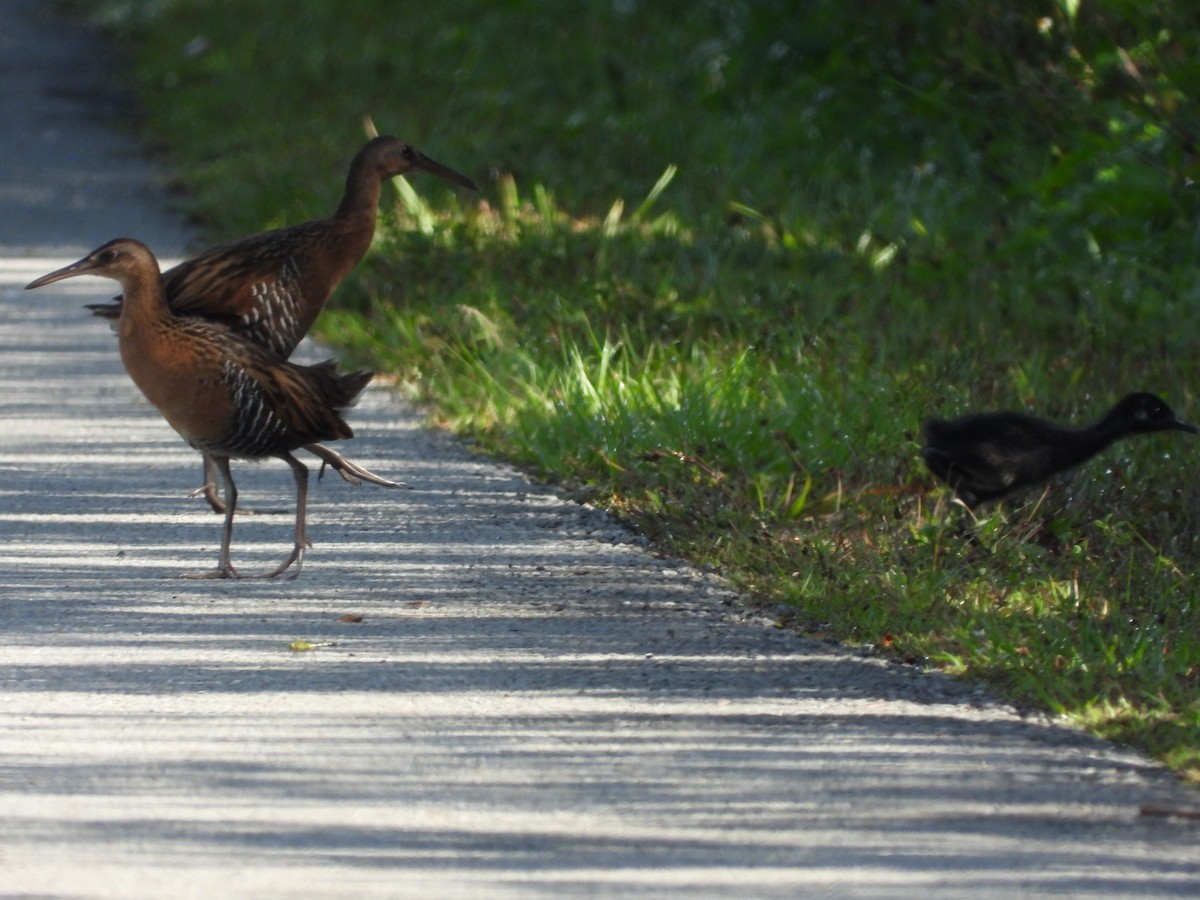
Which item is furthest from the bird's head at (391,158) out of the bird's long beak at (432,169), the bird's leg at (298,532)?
the bird's leg at (298,532)

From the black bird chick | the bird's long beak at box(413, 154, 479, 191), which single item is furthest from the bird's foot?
the bird's long beak at box(413, 154, 479, 191)

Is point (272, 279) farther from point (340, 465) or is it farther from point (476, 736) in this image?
point (476, 736)

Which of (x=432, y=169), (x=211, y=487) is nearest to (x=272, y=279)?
(x=211, y=487)

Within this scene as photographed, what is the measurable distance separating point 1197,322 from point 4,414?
496 cm

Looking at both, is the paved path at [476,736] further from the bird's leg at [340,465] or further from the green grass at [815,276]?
the green grass at [815,276]

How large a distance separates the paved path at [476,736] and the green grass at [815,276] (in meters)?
0.34

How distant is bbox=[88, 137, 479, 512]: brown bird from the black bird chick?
188cm

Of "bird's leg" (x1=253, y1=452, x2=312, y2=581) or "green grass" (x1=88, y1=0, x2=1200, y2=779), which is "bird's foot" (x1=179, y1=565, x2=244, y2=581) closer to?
"bird's leg" (x1=253, y1=452, x2=312, y2=581)

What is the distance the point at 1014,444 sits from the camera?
659 centimetres

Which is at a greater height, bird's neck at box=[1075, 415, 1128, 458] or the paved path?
bird's neck at box=[1075, 415, 1128, 458]

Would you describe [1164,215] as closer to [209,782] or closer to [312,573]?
[312,573]

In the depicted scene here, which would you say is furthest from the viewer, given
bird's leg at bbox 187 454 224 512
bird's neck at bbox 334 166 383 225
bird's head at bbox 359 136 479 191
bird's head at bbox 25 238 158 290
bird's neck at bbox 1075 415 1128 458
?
bird's head at bbox 359 136 479 191

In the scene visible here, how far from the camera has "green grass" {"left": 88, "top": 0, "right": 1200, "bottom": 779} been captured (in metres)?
6.02

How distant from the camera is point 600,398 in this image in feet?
25.2
